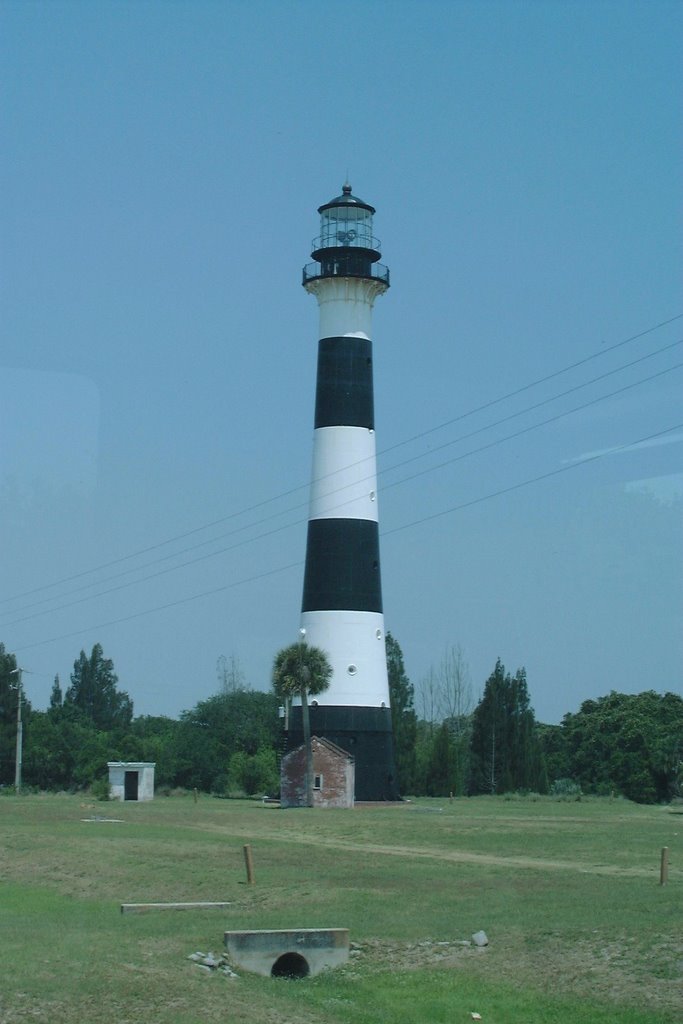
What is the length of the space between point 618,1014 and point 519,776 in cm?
5183

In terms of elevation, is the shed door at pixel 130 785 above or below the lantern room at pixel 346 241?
below

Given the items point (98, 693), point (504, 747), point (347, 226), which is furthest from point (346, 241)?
point (98, 693)

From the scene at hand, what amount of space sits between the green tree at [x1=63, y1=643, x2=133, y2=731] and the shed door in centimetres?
6022

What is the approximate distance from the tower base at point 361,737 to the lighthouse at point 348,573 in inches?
1.5

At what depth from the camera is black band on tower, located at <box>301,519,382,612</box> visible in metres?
56.3

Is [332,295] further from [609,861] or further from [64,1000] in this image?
[64,1000]

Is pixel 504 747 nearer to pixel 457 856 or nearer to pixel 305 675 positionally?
pixel 305 675

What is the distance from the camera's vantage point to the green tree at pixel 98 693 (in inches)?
4975

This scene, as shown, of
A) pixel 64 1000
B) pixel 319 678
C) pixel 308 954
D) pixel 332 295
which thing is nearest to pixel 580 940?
pixel 308 954

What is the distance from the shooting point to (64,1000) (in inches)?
788

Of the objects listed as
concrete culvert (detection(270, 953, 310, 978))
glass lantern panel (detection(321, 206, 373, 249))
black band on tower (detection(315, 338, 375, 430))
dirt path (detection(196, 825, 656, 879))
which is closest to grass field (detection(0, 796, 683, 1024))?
dirt path (detection(196, 825, 656, 879))

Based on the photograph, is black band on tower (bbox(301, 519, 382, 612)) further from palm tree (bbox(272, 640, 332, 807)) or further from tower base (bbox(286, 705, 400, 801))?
tower base (bbox(286, 705, 400, 801))

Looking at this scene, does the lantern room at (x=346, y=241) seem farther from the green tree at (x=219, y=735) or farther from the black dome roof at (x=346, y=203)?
the green tree at (x=219, y=735)

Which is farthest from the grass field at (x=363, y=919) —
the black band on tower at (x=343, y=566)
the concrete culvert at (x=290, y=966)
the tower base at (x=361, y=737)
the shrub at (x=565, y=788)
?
the shrub at (x=565, y=788)
